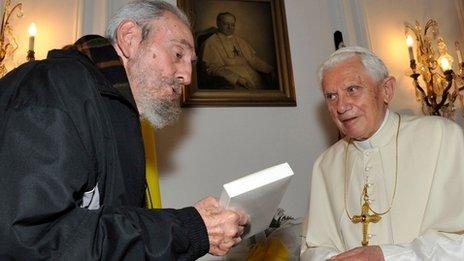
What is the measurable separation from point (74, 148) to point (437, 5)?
437cm

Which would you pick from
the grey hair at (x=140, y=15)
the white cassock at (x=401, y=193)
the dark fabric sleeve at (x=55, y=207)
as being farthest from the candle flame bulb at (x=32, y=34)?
the white cassock at (x=401, y=193)

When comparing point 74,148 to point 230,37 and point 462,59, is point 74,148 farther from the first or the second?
point 462,59

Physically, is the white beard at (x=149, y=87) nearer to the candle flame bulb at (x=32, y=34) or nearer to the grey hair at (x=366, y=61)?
the grey hair at (x=366, y=61)

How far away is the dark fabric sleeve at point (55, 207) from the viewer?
117 cm

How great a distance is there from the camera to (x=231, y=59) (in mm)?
3777

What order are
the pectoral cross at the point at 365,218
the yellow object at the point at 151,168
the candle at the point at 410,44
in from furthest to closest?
the candle at the point at 410,44 → the yellow object at the point at 151,168 → the pectoral cross at the point at 365,218

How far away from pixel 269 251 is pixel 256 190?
1.47 m

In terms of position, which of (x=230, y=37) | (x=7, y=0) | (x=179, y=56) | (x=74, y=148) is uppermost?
(x=7, y=0)

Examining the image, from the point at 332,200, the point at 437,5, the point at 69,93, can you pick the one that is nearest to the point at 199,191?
the point at 332,200

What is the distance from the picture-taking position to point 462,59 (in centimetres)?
425

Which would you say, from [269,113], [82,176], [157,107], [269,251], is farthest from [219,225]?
[269,113]

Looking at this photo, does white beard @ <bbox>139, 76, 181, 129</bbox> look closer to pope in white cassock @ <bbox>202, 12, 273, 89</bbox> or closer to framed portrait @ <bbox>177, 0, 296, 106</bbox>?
framed portrait @ <bbox>177, 0, 296, 106</bbox>

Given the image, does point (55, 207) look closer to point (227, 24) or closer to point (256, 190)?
point (256, 190)

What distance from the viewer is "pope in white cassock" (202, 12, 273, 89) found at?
12.2 ft
